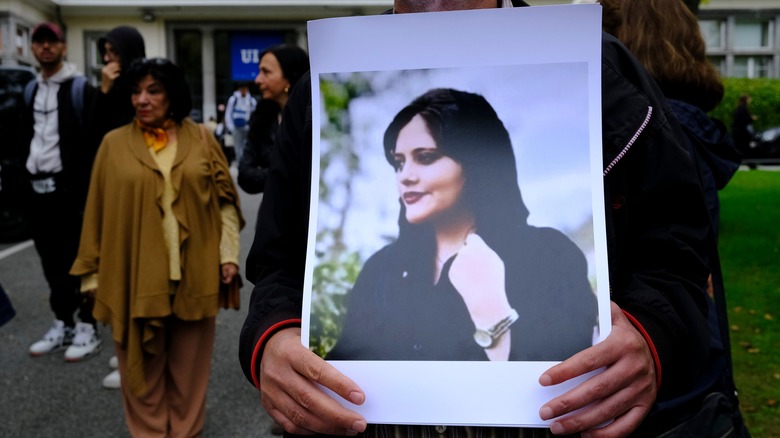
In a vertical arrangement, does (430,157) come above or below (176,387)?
above

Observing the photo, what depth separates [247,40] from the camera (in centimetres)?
3234

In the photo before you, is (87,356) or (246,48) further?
(246,48)

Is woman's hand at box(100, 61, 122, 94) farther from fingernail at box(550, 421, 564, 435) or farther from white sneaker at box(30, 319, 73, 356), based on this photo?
fingernail at box(550, 421, 564, 435)

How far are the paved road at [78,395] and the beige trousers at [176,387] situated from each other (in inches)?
9.6

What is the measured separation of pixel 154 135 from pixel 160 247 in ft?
1.88

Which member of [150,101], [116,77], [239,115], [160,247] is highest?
[239,115]

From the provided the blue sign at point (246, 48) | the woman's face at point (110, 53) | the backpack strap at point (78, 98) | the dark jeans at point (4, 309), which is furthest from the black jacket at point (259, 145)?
the blue sign at point (246, 48)

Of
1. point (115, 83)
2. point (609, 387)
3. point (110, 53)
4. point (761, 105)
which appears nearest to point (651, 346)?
point (609, 387)

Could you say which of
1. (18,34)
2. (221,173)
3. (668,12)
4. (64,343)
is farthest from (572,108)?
(18,34)

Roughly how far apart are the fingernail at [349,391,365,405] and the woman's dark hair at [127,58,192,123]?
3.04 meters

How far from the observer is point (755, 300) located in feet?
20.1

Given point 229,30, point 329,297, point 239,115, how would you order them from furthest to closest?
point 229,30, point 239,115, point 329,297

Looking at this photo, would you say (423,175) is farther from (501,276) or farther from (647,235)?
(647,235)

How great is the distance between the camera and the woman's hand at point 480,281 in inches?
41.9
